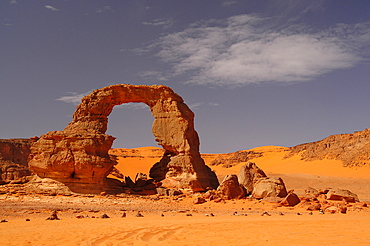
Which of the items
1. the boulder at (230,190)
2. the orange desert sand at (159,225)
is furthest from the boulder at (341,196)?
the boulder at (230,190)

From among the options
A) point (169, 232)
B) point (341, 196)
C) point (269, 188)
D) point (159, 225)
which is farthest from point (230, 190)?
point (169, 232)

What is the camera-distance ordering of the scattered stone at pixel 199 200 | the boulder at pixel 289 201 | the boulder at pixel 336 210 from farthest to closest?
the scattered stone at pixel 199 200, the boulder at pixel 289 201, the boulder at pixel 336 210

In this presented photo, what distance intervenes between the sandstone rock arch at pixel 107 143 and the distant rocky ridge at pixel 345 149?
66.4 feet

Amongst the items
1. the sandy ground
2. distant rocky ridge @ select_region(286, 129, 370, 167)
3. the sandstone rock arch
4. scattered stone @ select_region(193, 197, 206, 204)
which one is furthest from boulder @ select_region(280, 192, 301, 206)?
distant rocky ridge @ select_region(286, 129, 370, 167)

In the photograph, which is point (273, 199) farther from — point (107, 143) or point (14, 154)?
point (14, 154)

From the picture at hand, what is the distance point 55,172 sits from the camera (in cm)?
1983

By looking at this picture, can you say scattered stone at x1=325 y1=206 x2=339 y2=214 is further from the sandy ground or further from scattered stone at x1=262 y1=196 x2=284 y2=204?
scattered stone at x1=262 y1=196 x2=284 y2=204

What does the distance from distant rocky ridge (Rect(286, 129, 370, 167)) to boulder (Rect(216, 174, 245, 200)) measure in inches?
843

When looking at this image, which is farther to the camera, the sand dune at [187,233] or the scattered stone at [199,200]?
the scattered stone at [199,200]

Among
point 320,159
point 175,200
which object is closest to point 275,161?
point 320,159

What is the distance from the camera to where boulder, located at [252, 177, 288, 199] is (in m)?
17.7

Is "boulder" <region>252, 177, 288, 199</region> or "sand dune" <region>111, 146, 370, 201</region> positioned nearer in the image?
"boulder" <region>252, 177, 288, 199</region>

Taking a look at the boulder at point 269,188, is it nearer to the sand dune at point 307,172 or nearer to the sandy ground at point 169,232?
the sand dune at point 307,172

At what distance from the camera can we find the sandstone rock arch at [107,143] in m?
19.8
